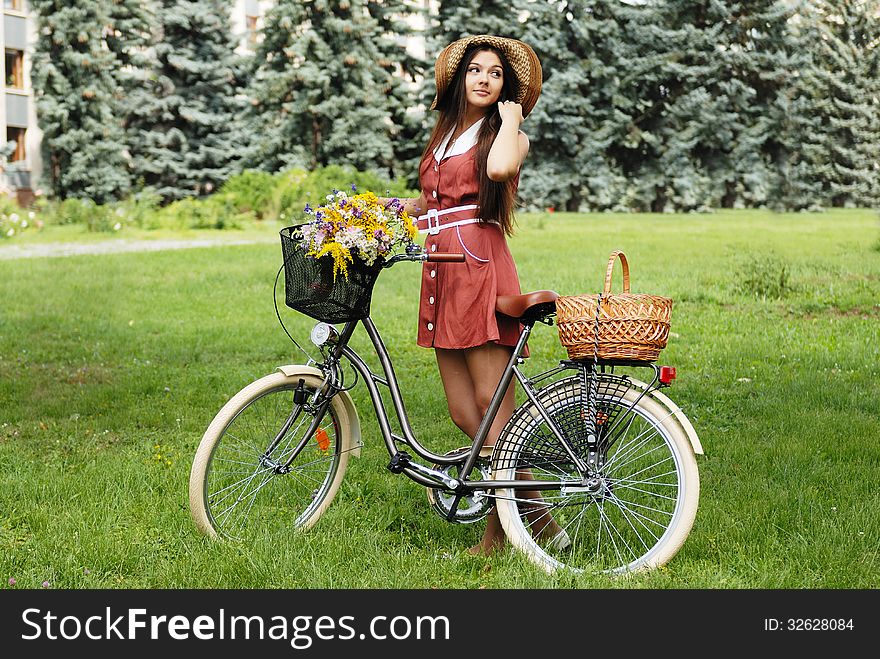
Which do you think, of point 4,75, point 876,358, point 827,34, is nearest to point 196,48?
point 4,75

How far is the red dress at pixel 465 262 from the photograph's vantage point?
3.70 metres

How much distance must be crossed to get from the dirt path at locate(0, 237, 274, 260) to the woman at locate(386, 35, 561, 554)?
1300 cm

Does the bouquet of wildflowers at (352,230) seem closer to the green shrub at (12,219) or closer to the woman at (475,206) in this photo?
the woman at (475,206)

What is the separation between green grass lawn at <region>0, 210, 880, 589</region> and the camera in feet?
12.2

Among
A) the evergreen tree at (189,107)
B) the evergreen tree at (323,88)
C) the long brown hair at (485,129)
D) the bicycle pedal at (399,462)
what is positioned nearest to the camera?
the long brown hair at (485,129)

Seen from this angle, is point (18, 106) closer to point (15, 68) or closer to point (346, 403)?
point (15, 68)

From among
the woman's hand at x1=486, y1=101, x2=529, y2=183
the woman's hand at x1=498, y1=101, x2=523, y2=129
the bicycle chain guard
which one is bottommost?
the bicycle chain guard

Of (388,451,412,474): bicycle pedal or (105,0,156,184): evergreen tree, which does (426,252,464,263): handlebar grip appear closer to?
(388,451,412,474): bicycle pedal

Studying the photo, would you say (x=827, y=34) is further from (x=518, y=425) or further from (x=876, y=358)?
(x=518, y=425)

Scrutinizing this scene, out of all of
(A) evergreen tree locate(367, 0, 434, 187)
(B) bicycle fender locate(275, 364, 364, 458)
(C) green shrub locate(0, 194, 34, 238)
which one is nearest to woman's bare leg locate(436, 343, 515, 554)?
(B) bicycle fender locate(275, 364, 364, 458)

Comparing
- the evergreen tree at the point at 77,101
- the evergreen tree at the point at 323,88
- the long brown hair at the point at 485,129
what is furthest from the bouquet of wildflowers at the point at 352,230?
the evergreen tree at the point at 77,101

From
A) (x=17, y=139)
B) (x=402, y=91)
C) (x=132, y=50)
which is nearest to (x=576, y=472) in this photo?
(x=402, y=91)

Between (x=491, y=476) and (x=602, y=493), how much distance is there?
40 centimetres

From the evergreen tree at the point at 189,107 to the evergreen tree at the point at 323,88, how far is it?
132 centimetres
